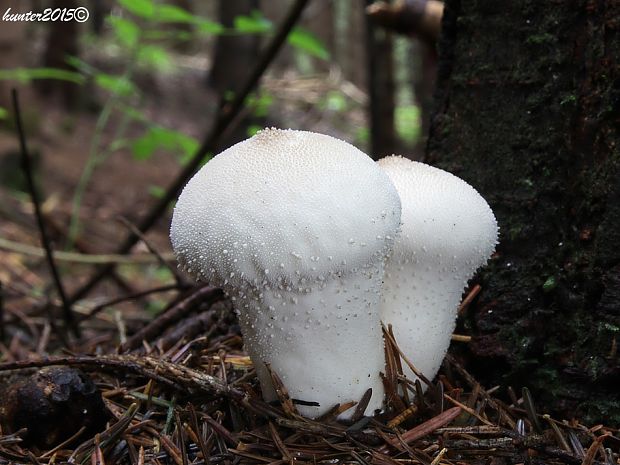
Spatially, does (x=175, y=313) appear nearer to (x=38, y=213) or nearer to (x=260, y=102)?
(x=38, y=213)

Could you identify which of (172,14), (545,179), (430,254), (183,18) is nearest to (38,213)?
(183,18)

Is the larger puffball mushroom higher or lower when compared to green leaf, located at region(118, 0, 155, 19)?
lower

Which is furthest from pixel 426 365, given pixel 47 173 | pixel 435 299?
pixel 47 173

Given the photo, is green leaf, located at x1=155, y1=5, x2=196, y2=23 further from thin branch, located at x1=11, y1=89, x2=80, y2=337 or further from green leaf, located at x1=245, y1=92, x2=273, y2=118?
thin branch, located at x1=11, y1=89, x2=80, y2=337

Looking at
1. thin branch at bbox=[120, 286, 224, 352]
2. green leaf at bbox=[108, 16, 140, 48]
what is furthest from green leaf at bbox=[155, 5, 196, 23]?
thin branch at bbox=[120, 286, 224, 352]

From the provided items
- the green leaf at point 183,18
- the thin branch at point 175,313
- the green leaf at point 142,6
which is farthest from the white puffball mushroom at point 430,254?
the green leaf at point 142,6

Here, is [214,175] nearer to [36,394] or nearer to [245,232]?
[245,232]

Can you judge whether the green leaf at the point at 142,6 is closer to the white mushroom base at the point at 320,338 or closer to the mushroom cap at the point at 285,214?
the mushroom cap at the point at 285,214
